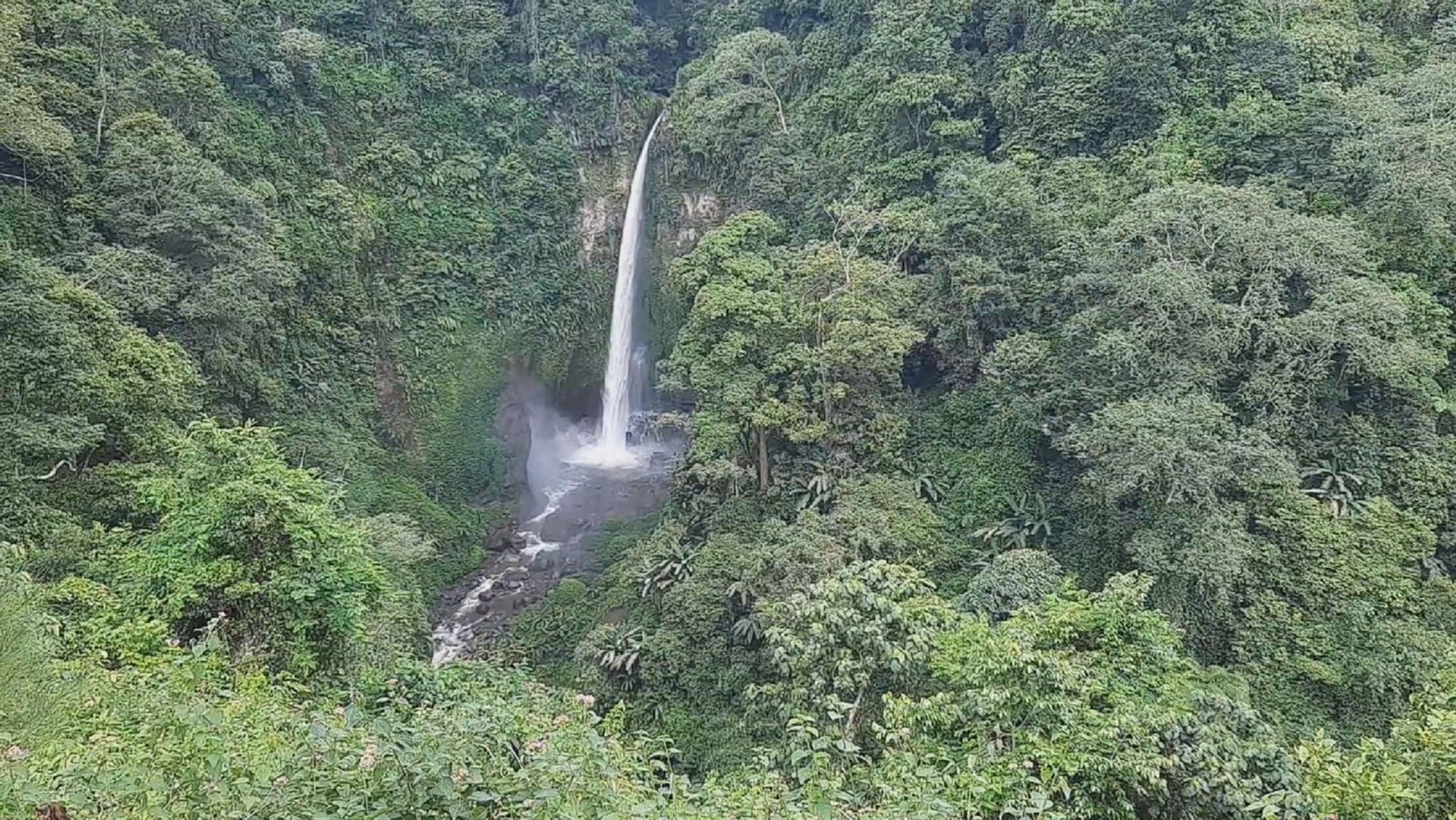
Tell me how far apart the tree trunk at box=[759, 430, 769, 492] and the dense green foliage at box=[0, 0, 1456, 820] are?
6 cm

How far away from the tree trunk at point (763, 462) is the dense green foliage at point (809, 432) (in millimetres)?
57

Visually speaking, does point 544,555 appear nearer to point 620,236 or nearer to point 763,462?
point 763,462

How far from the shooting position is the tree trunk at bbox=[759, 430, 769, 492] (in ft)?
51.8

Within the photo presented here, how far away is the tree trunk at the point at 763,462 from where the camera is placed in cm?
1580

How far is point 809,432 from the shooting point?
14.7 metres

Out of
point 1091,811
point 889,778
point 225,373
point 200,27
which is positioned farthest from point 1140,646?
point 200,27

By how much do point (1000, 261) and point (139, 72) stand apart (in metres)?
16.5

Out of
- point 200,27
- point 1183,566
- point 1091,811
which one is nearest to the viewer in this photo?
point 1091,811

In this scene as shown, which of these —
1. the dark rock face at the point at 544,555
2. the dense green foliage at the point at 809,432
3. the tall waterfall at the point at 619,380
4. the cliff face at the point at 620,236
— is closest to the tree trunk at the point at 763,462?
the dense green foliage at the point at 809,432

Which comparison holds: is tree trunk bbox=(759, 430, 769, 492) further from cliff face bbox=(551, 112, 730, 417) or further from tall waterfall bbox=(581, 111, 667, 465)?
cliff face bbox=(551, 112, 730, 417)

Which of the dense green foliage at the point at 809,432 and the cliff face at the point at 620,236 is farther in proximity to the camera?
the cliff face at the point at 620,236

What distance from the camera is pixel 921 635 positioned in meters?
8.70

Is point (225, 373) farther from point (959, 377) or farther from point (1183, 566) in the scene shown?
point (1183, 566)

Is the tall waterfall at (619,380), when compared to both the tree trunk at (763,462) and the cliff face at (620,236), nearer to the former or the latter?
the cliff face at (620,236)
